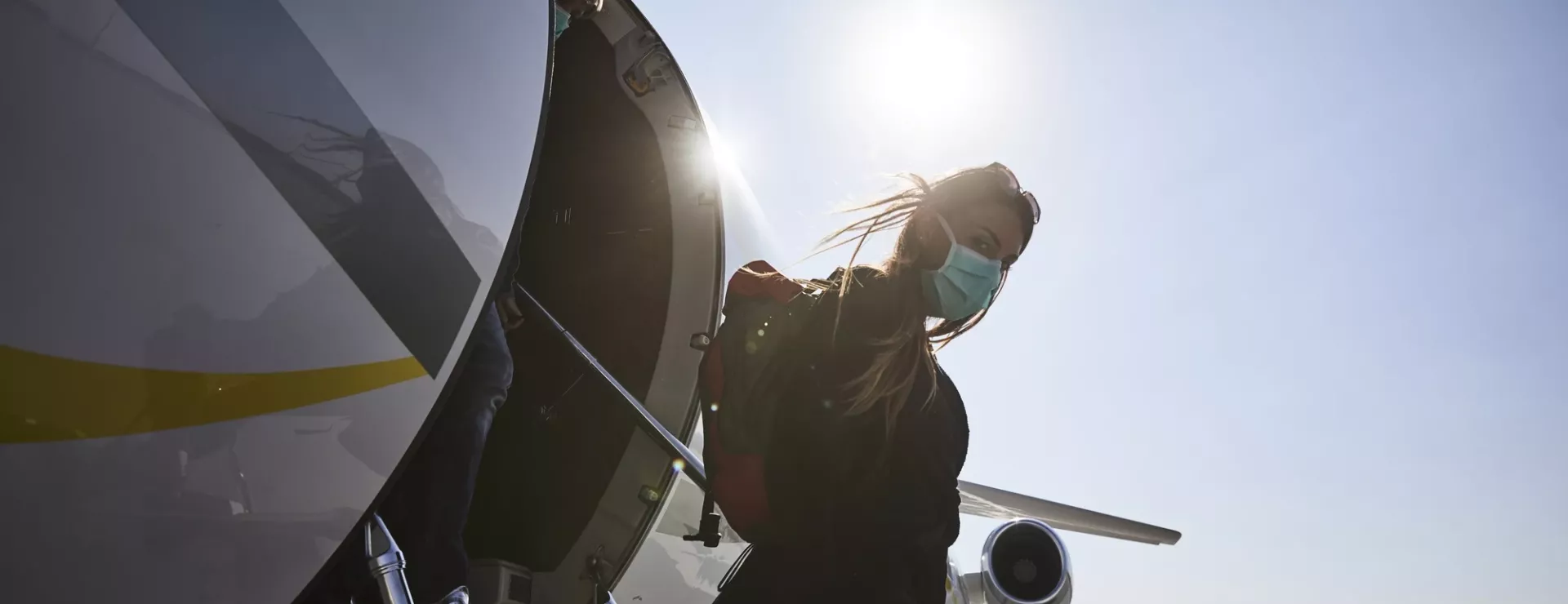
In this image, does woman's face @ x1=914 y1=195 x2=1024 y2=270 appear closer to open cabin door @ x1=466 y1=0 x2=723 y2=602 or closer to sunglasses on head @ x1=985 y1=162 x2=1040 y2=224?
sunglasses on head @ x1=985 y1=162 x2=1040 y2=224

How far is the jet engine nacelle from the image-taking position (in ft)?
20.9

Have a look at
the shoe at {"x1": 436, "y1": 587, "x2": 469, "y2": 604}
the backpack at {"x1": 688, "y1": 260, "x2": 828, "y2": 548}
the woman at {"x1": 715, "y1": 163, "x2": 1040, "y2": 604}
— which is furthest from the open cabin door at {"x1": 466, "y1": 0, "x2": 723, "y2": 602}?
the woman at {"x1": 715, "y1": 163, "x2": 1040, "y2": 604}

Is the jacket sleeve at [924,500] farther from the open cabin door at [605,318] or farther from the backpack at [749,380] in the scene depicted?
the open cabin door at [605,318]

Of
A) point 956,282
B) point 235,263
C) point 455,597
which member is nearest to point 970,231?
point 956,282

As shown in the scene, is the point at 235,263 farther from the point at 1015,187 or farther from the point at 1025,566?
the point at 1025,566

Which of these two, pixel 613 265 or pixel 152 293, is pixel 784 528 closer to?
pixel 152 293

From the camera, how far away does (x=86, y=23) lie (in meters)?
1.14

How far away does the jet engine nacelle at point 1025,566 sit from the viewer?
636 cm

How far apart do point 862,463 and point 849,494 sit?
0.08m

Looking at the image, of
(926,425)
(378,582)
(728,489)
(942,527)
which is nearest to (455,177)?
(378,582)

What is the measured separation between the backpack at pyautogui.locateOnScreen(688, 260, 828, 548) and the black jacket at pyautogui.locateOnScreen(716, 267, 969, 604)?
51mm

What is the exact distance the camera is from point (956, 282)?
230 cm

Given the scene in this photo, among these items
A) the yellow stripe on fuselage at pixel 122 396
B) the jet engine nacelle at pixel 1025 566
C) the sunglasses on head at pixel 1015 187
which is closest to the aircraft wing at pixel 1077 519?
the jet engine nacelle at pixel 1025 566

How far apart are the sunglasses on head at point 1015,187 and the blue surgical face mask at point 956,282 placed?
7.6 inches
